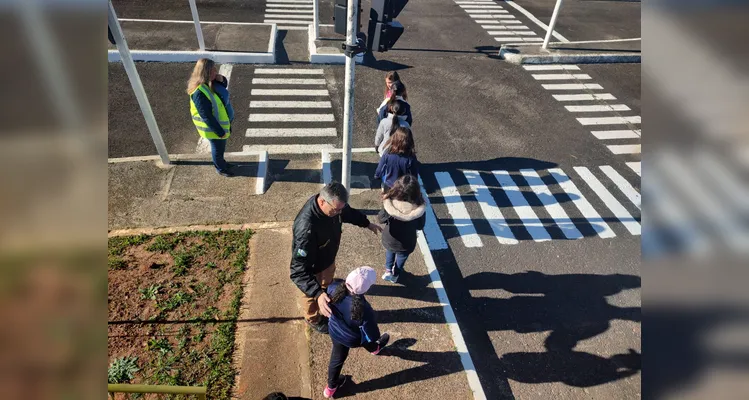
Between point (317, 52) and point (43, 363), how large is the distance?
507 inches

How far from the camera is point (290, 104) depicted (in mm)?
10484

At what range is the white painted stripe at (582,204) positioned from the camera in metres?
7.42

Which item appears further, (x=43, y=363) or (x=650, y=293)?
(x=650, y=293)

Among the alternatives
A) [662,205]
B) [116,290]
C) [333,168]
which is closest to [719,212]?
[662,205]

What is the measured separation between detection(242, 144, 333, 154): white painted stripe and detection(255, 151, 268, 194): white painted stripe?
608mm

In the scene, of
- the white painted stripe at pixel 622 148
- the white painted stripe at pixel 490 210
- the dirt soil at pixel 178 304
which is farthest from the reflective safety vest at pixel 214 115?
the white painted stripe at pixel 622 148

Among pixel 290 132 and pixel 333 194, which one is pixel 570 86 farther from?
pixel 333 194

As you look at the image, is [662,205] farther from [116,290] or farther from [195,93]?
[195,93]

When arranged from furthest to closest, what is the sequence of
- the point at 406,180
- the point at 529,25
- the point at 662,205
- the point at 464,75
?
1. the point at 529,25
2. the point at 464,75
3. the point at 406,180
4. the point at 662,205

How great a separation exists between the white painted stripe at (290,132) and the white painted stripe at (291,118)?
431 millimetres

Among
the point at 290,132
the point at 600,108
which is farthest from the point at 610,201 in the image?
the point at 290,132

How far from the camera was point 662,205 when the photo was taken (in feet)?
2.82

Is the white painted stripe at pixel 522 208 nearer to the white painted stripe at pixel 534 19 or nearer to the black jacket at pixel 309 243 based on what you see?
the black jacket at pixel 309 243

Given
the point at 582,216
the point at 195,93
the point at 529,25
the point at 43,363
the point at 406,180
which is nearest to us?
the point at 43,363
